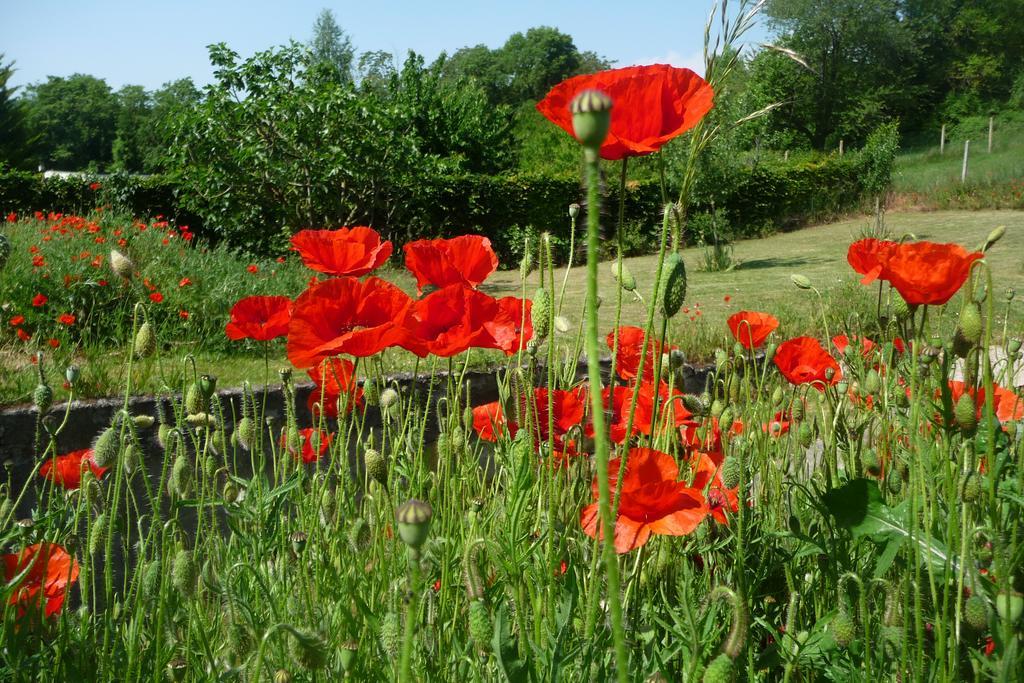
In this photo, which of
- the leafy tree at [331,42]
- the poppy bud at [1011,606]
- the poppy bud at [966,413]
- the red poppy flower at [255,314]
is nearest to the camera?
the poppy bud at [1011,606]

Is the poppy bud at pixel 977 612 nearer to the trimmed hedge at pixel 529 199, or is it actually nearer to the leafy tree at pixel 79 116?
the trimmed hedge at pixel 529 199

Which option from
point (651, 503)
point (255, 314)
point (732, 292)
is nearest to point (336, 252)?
point (255, 314)

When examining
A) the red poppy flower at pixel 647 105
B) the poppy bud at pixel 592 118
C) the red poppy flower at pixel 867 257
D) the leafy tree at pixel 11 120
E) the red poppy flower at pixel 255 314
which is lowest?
the red poppy flower at pixel 255 314

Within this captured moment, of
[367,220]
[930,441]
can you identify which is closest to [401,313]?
[930,441]

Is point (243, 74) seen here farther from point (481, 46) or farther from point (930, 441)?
point (481, 46)

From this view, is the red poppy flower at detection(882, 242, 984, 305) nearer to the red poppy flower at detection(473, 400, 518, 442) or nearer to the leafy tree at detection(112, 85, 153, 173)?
the red poppy flower at detection(473, 400, 518, 442)

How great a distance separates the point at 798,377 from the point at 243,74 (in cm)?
908

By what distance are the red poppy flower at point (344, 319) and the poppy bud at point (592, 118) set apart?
778mm

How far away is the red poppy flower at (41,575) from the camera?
4.42 ft

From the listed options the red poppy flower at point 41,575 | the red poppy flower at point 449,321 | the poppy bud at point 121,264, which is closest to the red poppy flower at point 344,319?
the red poppy flower at point 449,321

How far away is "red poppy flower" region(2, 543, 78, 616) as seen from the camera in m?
1.35

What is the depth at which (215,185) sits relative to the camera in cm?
1007

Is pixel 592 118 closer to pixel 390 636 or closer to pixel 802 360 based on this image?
pixel 390 636

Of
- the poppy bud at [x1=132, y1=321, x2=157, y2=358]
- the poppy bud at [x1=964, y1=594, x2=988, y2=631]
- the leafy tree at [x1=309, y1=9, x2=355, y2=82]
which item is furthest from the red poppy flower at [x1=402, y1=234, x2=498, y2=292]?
the leafy tree at [x1=309, y1=9, x2=355, y2=82]
